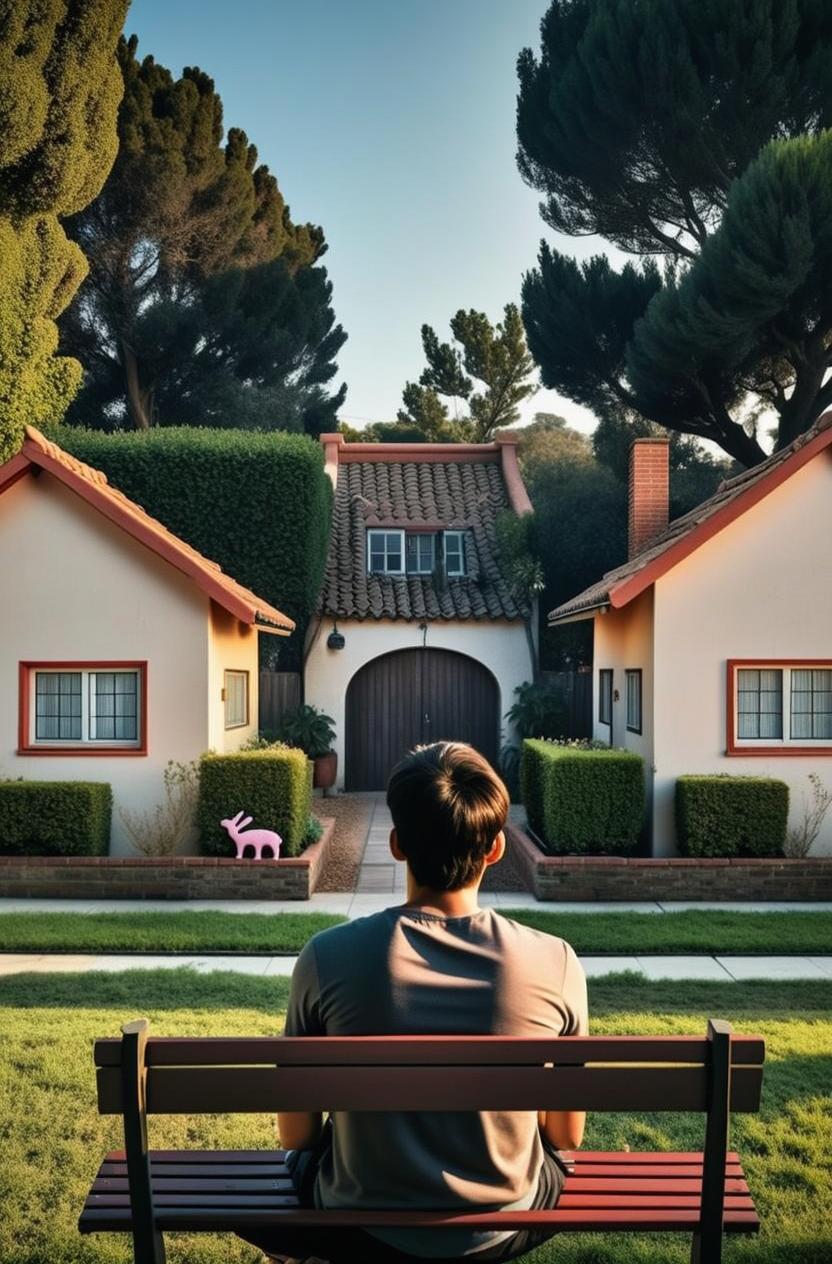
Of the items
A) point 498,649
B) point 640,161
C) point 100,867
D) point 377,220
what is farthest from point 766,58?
point 100,867

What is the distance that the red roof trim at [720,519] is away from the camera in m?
12.3

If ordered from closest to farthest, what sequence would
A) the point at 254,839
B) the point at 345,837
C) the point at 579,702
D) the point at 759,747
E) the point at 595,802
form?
the point at 254,839
the point at 595,802
the point at 759,747
the point at 345,837
the point at 579,702

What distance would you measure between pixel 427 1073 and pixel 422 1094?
58mm

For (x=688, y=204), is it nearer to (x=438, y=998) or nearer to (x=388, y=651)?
(x=388, y=651)

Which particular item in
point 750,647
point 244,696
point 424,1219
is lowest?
point 424,1219

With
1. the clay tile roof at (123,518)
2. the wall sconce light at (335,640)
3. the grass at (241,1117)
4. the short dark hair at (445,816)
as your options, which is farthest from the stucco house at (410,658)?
the short dark hair at (445,816)

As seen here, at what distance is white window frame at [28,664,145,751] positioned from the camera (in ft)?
42.8

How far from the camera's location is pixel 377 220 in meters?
22.9

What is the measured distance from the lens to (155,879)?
463 inches

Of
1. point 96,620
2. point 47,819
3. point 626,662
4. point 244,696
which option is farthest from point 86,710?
point 626,662

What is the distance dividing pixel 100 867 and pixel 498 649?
1088 centimetres

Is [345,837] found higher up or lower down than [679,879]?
lower down

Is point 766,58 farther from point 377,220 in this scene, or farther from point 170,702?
point 170,702

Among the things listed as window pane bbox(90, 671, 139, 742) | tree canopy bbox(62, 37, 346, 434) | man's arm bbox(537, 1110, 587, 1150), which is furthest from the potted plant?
man's arm bbox(537, 1110, 587, 1150)
